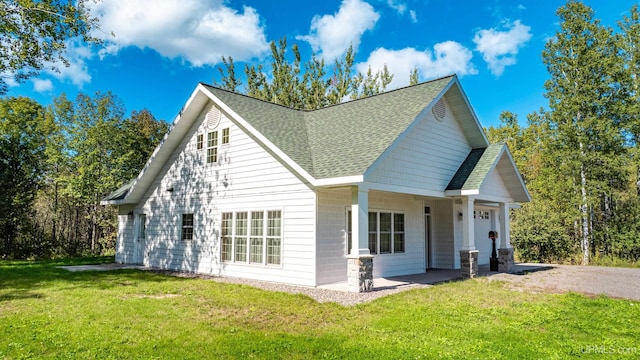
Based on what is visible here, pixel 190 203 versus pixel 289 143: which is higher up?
pixel 289 143

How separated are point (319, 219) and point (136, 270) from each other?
7.83 m

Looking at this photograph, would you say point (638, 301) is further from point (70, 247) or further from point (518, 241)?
point (70, 247)

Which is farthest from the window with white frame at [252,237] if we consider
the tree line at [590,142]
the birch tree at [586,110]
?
the birch tree at [586,110]

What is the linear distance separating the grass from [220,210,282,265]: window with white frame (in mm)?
1959

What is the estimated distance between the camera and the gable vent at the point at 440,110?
42.0 feet

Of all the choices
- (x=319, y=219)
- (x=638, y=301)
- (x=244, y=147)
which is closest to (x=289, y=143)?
(x=244, y=147)

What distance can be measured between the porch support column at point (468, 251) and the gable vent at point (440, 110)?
2.77 metres

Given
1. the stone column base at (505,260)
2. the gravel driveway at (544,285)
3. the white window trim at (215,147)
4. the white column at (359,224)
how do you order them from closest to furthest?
the gravel driveway at (544,285) → the white column at (359,224) → the white window trim at (215,147) → the stone column base at (505,260)

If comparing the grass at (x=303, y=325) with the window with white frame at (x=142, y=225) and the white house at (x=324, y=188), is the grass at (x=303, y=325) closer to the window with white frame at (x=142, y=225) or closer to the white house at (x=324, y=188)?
the white house at (x=324, y=188)

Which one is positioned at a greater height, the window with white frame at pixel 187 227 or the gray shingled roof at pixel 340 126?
the gray shingled roof at pixel 340 126

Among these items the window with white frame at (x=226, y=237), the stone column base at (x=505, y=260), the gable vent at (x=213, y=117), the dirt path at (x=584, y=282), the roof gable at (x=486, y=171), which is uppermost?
the gable vent at (x=213, y=117)

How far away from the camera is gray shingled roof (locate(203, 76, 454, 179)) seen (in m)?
10.3

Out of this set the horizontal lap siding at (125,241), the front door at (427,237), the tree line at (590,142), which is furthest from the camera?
the tree line at (590,142)

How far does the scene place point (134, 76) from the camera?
1069 inches
